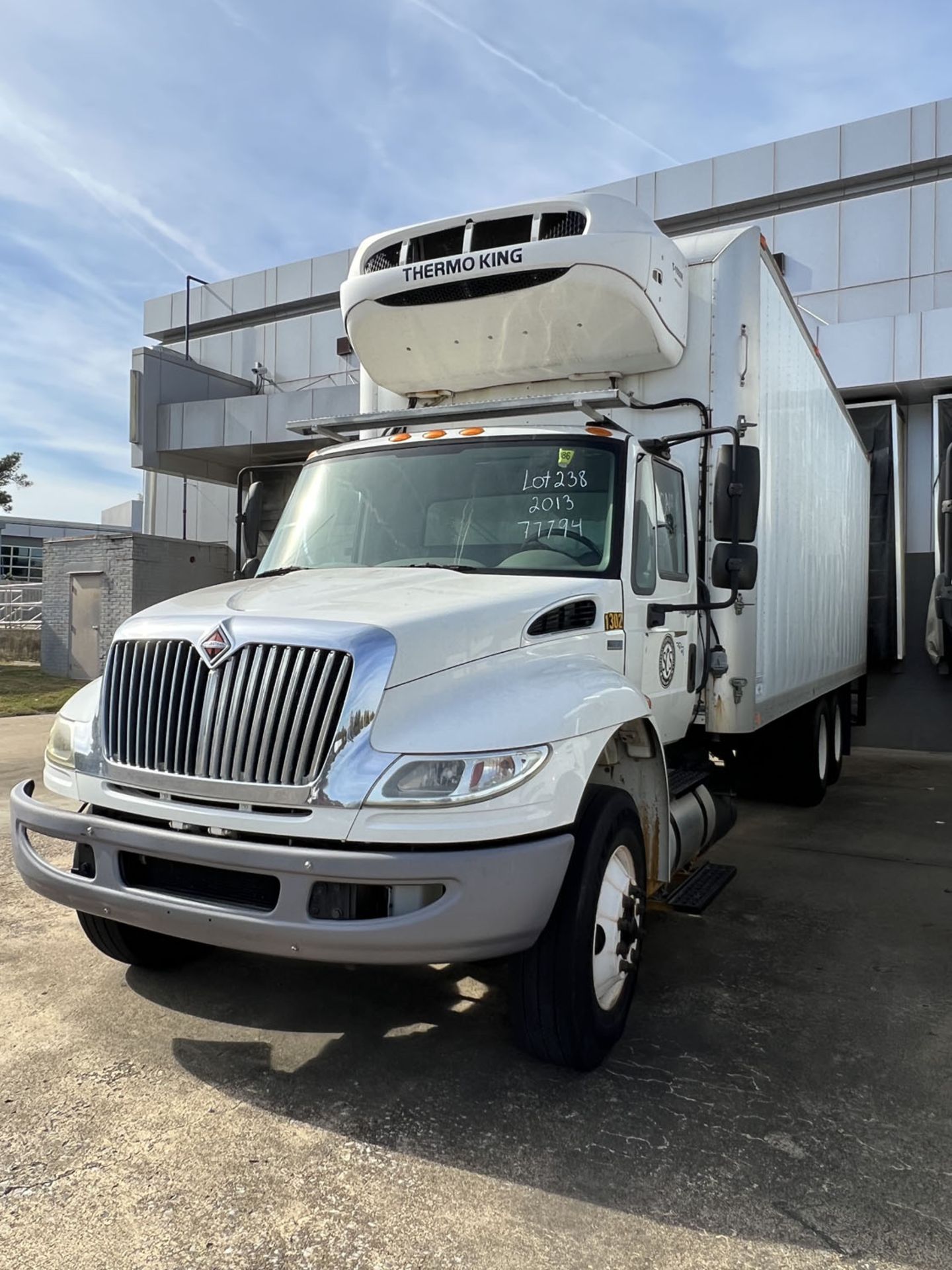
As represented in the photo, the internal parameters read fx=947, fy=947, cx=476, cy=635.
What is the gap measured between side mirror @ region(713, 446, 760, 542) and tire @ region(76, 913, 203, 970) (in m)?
3.05

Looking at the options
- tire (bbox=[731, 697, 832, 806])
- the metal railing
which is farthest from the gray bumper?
the metal railing

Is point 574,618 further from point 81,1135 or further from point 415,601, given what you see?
point 81,1135

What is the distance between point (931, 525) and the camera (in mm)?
13648

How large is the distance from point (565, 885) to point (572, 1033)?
1.67 feet

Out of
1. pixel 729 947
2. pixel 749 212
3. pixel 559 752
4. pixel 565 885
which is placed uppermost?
pixel 749 212

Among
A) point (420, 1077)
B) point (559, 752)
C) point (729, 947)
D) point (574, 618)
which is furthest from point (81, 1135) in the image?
point (729, 947)

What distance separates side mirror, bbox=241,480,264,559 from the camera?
5398 mm

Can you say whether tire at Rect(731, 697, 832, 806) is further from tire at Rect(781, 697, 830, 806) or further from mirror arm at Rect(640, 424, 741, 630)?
mirror arm at Rect(640, 424, 741, 630)

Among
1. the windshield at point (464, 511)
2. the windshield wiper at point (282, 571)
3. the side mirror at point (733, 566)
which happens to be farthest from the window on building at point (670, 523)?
the windshield wiper at point (282, 571)

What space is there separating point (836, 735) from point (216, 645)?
8.16m

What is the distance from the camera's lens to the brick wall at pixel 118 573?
1938 cm

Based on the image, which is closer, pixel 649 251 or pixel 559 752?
pixel 559 752

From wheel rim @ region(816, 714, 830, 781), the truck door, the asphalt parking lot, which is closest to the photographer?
the asphalt parking lot

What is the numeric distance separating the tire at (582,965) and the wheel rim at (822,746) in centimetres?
563
